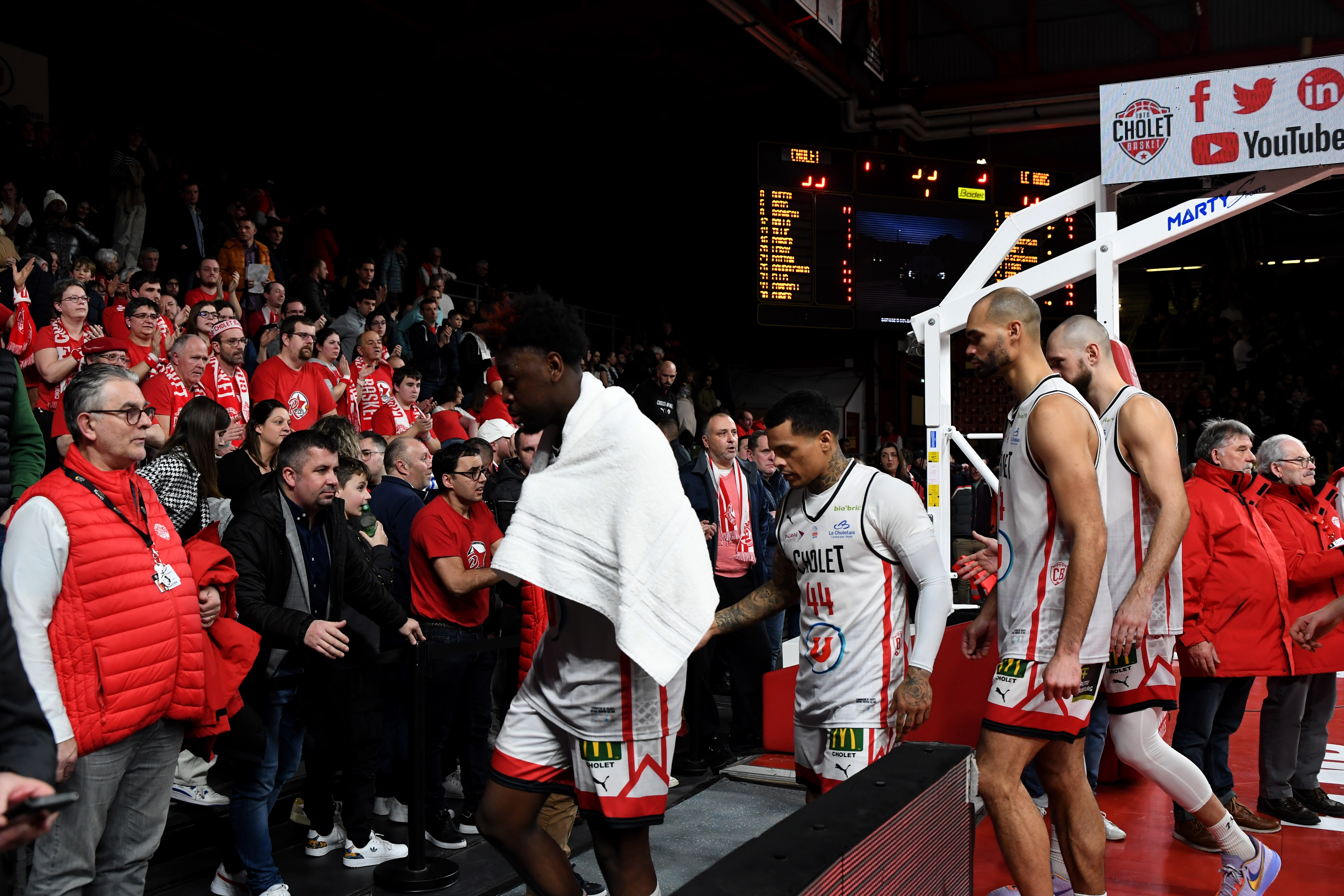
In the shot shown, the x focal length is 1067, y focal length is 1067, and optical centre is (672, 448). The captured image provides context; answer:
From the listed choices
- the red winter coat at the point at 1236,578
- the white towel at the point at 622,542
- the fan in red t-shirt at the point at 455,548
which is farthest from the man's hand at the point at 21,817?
the red winter coat at the point at 1236,578

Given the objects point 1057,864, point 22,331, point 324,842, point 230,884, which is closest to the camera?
point 1057,864

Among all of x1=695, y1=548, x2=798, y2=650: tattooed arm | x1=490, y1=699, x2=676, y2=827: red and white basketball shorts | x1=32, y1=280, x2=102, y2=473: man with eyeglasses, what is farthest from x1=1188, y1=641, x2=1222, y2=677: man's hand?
x1=32, y1=280, x2=102, y2=473: man with eyeglasses

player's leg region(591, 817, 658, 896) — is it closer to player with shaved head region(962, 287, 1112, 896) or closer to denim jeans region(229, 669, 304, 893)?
player with shaved head region(962, 287, 1112, 896)

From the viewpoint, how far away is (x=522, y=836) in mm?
2701

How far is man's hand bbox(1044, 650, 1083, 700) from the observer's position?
118 inches

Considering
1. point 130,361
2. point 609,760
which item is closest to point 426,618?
point 609,760

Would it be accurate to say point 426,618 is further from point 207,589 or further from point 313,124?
point 313,124

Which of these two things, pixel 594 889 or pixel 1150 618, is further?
pixel 594 889

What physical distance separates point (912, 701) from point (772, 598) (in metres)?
0.58

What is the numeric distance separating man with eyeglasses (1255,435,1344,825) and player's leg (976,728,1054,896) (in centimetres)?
242

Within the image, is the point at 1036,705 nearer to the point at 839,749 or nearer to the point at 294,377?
the point at 839,749

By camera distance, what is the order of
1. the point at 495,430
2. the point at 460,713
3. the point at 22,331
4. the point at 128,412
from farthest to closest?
the point at 495,430, the point at 22,331, the point at 460,713, the point at 128,412

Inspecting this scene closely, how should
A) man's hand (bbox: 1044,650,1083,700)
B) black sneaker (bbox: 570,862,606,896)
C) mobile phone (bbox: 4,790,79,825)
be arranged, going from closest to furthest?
mobile phone (bbox: 4,790,79,825)
man's hand (bbox: 1044,650,1083,700)
black sneaker (bbox: 570,862,606,896)

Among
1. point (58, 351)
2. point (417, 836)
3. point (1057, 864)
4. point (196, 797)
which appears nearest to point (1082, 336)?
point (1057, 864)
